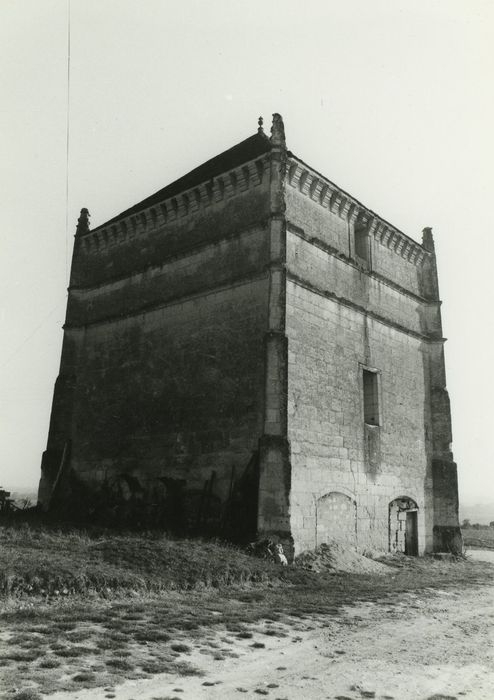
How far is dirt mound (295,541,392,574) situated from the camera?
12703 mm

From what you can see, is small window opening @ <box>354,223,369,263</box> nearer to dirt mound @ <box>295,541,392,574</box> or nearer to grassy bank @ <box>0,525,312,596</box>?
dirt mound @ <box>295,541,392,574</box>

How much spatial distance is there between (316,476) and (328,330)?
381cm

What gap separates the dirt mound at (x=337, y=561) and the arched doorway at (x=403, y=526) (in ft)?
7.41

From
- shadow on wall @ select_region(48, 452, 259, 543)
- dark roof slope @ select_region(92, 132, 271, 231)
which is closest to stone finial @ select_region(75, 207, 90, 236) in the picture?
dark roof slope @ select_region(92, 132, 271, 231)

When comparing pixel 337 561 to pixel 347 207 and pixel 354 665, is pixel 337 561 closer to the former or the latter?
pixel 354 665

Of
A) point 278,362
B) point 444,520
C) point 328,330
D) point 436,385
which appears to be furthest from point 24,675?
point 436,385

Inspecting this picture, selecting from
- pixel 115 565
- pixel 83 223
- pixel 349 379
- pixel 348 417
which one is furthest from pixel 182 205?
pixel 115 565

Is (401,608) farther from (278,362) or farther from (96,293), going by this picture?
(96,293)

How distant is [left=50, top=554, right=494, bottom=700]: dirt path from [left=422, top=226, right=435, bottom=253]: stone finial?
14.1 metres

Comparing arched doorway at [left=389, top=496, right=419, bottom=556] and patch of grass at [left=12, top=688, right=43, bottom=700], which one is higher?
arched doorway at [left=389, top=496, right=419, bottom=556]

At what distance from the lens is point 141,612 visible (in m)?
7.77

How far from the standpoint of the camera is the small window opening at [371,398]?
643 inches

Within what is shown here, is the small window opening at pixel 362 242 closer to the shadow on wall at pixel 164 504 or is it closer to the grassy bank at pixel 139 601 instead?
the shadow on wall at pixel 164 504

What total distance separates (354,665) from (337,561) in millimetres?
7402
